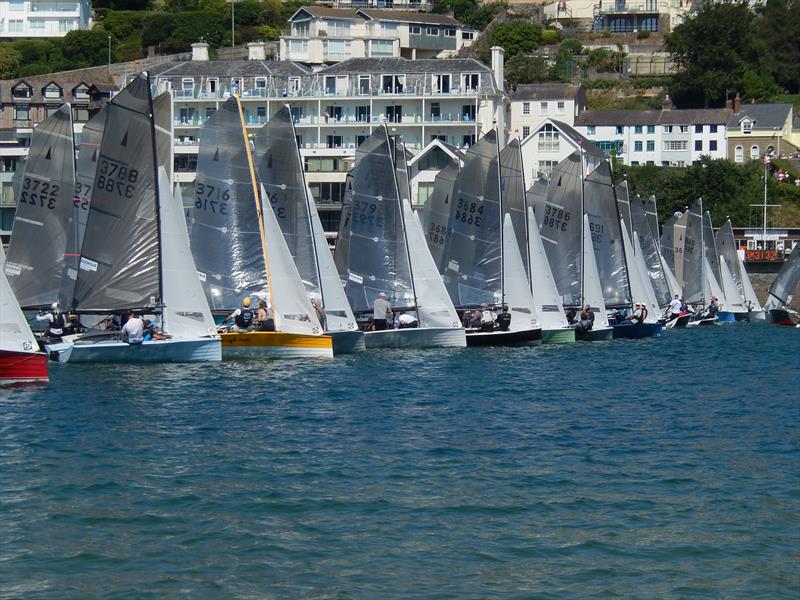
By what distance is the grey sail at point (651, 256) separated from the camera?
6681cm

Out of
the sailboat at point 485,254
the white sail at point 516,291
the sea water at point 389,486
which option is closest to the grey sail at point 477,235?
the sailboat at point 485,254

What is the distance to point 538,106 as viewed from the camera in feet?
357

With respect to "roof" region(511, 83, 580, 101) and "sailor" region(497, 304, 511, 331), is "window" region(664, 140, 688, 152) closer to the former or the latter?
"roof" region(511, 83, 580, 101)

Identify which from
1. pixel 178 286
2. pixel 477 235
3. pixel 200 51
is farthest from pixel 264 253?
pixel 200 51

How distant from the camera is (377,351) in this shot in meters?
42.4

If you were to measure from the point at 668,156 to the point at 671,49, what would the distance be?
50.2ft

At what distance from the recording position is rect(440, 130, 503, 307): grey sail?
45312 mm

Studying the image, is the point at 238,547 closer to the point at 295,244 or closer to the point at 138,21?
the point at 295,244

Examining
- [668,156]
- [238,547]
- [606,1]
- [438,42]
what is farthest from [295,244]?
[606,1]

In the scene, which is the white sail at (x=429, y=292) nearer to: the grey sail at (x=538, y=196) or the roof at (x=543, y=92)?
the grey sail at (x=538, y=196)

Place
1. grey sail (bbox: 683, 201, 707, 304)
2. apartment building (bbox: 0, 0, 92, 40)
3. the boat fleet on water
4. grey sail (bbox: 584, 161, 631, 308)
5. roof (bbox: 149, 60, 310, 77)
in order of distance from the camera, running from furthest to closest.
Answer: apartment building (bbox: 0, 0, 92, 40), roof (bbox: 149, 60, 310, 77), grey sail (bbox: 683, 201, 707, 304), grey sail (bbox: 584, 161, 631, 308), the boat fleet on water

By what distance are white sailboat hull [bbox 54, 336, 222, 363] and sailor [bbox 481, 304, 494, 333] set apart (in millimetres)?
11287

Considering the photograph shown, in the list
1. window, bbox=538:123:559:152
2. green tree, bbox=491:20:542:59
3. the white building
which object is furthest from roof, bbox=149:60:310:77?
green tree, bbox=491:20:542:59

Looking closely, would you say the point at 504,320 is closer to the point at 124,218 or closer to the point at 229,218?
the point at 229,218
